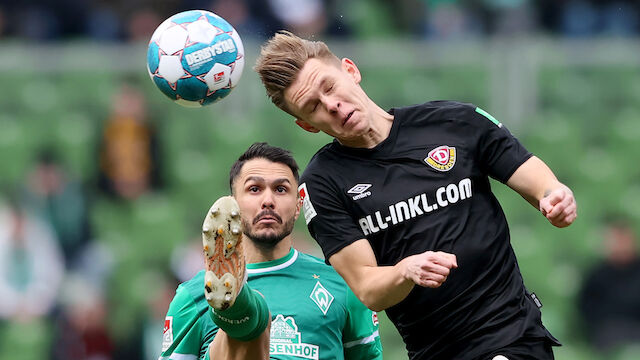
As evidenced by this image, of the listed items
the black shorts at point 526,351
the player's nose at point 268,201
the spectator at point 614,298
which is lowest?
the spectator at point 614,298

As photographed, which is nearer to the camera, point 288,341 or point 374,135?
point 374,135

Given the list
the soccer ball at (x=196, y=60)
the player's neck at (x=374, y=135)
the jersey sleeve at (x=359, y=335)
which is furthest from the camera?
the jersey sleeve at (x=359, y=335)

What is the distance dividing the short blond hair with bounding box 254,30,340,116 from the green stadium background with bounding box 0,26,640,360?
559 centimetres

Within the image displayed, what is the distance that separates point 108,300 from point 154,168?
55.0 inches

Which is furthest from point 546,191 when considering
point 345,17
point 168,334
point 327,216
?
point 345,17

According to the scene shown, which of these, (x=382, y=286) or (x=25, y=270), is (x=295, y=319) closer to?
(x=382, y=286)

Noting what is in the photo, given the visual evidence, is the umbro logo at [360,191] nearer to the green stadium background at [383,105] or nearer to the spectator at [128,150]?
the green stadium background at [383,105]

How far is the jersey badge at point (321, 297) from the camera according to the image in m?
5.66

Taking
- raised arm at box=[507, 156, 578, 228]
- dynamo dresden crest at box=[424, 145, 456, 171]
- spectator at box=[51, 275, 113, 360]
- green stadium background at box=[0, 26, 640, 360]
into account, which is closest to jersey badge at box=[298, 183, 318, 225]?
dynamo dresden crest at box=[424, 145, 456, 171]

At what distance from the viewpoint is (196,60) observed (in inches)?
216

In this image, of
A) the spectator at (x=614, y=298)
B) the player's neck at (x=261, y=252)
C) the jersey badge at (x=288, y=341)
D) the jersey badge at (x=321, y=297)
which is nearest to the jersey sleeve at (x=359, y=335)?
the jersey badge at (x=321, y=297)

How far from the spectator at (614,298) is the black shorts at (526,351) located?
17.7 ft

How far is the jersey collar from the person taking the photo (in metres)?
5.77

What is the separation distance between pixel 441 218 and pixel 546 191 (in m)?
0.43
